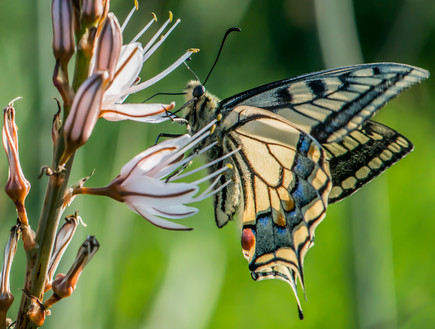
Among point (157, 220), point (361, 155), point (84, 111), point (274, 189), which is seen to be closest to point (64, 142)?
point (84, 111)

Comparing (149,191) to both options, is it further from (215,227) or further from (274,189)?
(215,227)

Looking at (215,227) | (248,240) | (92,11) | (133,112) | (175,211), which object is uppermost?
(92,11)

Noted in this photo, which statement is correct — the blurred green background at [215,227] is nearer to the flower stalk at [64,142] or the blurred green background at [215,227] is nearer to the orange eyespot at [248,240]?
the orange eyespot at [248,240]

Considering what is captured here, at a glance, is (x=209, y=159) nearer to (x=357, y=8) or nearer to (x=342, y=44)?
(x=342, y=44)

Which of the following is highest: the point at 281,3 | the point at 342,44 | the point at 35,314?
the point at 281,3

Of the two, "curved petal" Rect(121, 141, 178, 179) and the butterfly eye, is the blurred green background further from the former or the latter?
"curved petal" Rect(121, 141, 178, 179)

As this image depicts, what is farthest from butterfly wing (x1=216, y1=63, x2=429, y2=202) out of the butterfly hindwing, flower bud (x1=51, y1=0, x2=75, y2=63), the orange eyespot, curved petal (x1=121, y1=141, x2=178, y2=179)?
flower bud (x1=51, y1=0, x2=75, y2=63)

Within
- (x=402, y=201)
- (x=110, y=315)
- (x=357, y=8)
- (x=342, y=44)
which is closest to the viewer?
(x=110, y=315)

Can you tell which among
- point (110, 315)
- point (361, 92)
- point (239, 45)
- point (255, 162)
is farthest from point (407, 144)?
point (239, 45)
